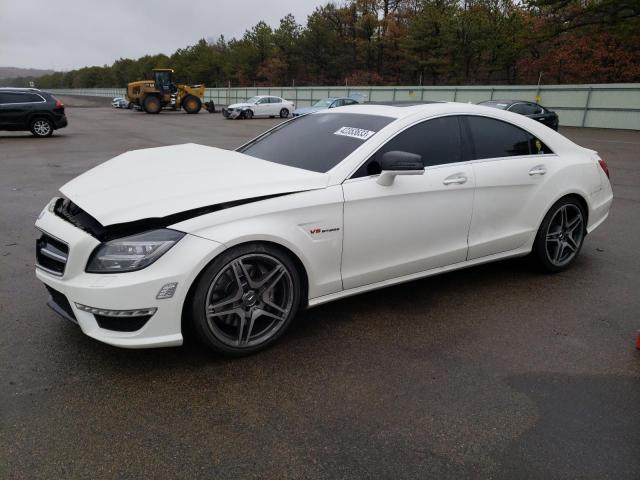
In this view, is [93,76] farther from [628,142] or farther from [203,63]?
[628,142]

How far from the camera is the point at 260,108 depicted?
3294 cm

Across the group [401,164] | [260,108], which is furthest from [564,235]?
[260,108]

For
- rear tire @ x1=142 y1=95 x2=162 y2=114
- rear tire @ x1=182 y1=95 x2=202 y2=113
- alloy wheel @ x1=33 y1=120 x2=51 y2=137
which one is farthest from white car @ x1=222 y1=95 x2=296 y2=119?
alloy wheel @ x1=33 y1=120 x2=51 y2=137

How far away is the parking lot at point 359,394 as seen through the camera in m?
2.29

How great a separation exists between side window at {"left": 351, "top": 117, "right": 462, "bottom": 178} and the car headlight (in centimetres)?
149

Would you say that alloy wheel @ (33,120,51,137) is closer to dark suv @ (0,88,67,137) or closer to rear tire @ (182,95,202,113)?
dark suv @ (0,88,67,137)

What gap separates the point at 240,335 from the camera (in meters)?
3.10

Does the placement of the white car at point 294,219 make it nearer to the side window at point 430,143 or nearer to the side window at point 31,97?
the side window at point 430,143

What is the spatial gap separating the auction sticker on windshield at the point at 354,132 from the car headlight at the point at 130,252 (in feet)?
5.14

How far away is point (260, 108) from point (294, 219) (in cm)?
3119

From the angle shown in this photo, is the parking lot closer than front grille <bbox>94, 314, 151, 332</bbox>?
Yes

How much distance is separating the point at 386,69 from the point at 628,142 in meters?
44.2

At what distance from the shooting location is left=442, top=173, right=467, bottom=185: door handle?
3783 millimetres

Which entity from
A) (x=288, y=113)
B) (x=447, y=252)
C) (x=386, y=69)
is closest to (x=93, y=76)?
(x=386, y=69)
